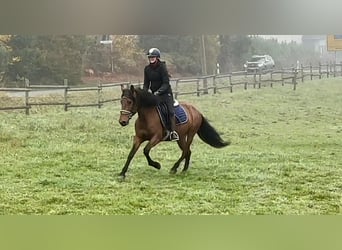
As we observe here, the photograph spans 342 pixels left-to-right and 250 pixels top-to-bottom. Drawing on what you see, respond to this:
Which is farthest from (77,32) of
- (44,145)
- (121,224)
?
(121,224)

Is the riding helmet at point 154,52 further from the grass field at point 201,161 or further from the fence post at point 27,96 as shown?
the fence post at point 27,96

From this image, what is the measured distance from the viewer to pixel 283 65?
458 cm

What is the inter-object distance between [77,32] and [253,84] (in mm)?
1596

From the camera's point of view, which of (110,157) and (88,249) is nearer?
(88,249)

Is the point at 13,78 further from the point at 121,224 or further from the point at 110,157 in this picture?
the point at 121,224

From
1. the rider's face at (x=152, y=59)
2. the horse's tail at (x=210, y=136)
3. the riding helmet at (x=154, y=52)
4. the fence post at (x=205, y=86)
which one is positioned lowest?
the horse's tail at (x=210, y=136)

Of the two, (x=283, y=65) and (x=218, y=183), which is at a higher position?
(x=283, y=65)

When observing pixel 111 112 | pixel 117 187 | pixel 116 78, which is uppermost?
pixel 116 78

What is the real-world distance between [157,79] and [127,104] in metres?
0.33

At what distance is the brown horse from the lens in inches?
174

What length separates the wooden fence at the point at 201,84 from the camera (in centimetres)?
448

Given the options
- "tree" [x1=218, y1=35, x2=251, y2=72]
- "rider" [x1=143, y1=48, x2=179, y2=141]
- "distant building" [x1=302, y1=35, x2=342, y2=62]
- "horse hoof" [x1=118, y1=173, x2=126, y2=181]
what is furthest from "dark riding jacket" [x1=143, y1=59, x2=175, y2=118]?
"distant building" [x1=302, y1=35, x2=342, y2=62]

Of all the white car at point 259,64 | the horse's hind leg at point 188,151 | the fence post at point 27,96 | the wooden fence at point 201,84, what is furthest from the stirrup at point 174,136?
the fence post at point 27,96

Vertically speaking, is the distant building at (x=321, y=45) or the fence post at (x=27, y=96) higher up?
the distant building at (x=321, y=45)
